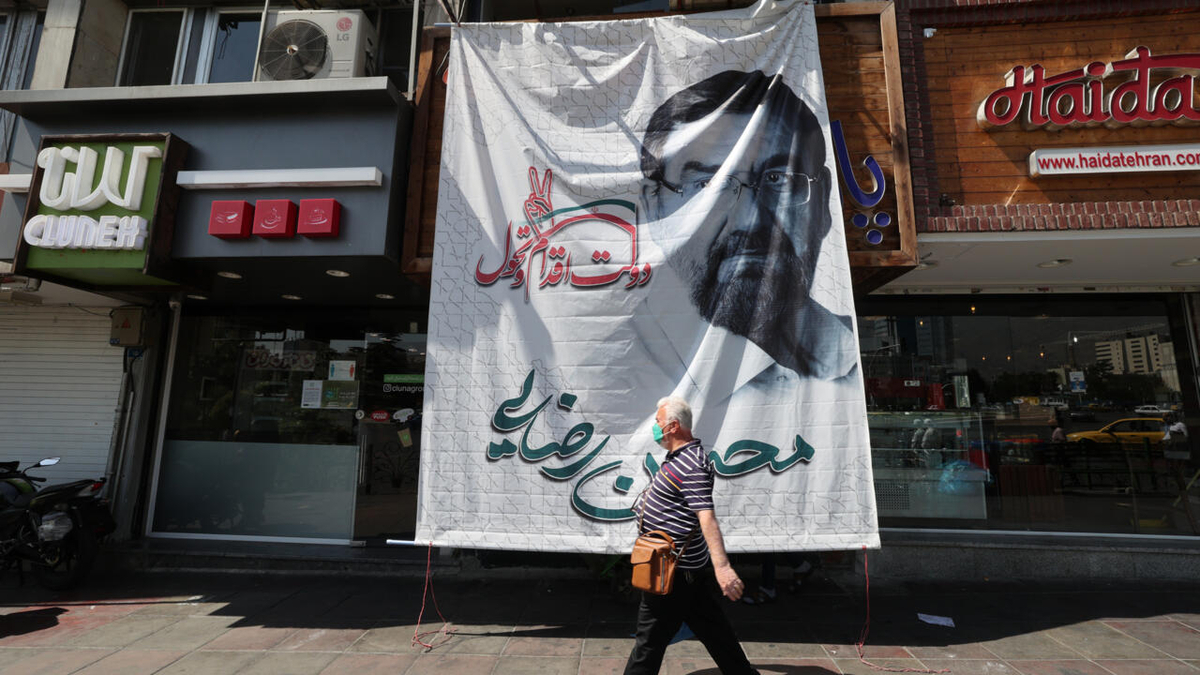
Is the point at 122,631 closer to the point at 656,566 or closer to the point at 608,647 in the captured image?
the point at 608,647

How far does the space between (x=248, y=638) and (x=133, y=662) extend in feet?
Answer: 2.53

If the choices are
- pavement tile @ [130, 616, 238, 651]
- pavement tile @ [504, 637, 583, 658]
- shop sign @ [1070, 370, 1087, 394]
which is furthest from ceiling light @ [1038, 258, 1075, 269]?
pavement tile @ [130, 616, 238, 651]

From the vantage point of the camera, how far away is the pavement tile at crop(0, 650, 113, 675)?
4.25 meters

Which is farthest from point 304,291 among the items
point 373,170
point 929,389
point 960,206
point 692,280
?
point 929,389

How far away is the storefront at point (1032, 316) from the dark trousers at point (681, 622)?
4.09 meters

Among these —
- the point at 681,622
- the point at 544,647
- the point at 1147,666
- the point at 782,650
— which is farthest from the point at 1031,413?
the point at 544,647

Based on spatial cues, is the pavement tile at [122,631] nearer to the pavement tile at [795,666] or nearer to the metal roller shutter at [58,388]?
the metal roller shutter at [58,388]

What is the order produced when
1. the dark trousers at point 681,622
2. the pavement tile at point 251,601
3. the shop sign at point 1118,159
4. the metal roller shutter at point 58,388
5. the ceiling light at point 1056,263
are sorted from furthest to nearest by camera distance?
the metal roller shutter at point 58,388 < the ceiling light at point 1056,263 < the pavement tile at point 251,601 < the shop sign at point 1118,159 < the dark trousers at point 681,622

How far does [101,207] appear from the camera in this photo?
5.22 m

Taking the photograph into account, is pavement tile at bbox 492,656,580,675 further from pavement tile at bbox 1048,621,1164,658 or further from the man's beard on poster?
pavement tile at bbox 1048,621,1164,658

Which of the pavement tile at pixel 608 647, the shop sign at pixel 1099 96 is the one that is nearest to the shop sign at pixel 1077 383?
the shop sign at pixel 1099 96

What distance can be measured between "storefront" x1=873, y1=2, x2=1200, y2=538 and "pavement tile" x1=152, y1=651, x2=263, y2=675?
667cm

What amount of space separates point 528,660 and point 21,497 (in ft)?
20.4

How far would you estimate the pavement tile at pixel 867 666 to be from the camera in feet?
13.9
